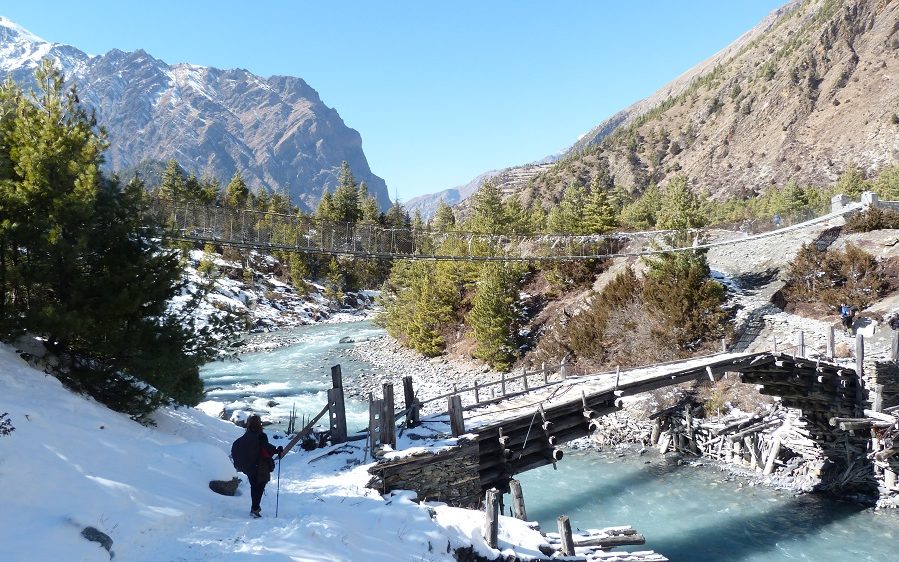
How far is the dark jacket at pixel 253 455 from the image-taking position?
23.1 feet

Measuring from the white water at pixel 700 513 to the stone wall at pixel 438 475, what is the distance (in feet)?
12.1

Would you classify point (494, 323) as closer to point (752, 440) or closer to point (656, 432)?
point (656, 432)

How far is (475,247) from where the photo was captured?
33.2 m

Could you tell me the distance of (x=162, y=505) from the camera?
22.1ft

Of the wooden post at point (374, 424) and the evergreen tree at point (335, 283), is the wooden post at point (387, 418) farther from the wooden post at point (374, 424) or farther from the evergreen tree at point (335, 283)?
the evergreen tree at point (335, 283)

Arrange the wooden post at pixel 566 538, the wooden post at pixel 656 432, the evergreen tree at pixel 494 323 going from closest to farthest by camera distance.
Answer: the wooden post at pixel 566 538
the wooden post at pixel 656 432
the evergreen tree at pixel 494 323

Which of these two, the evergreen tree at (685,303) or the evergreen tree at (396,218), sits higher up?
the evergreen tree at (396,218)

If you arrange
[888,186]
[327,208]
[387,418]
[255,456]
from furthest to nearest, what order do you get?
1. [327,208]
2. [888,186]
3. [387,418]
4. [255,456]

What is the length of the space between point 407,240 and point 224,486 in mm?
21146

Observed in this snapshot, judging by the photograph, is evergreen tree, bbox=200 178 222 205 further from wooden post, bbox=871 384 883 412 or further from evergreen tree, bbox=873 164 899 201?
evergreen tree, bbox=873 164 899 201

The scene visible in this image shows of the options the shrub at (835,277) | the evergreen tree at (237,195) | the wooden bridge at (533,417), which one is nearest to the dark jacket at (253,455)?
the wooden bridge at (533,417)

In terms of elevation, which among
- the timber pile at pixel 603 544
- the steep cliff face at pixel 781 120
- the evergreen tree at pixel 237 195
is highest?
the steep cliff face at pixel 781 120

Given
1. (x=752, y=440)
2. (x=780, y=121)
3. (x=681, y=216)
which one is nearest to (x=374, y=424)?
(x=752, y=440)

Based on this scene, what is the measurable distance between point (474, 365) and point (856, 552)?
1946cm
